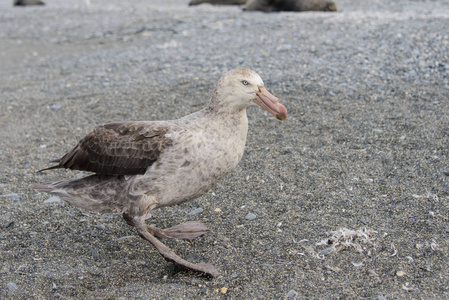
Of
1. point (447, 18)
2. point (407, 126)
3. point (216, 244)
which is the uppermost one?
point (447, 18)

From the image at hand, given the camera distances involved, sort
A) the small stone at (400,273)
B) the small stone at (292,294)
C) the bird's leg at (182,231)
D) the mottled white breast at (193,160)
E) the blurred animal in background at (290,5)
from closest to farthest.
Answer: the small stone at (292,294) < the small stone at (400,273) < the mottled white breast at (193,160) < the bird's leg at (182,231) < the blurred animal in background at (290,5)

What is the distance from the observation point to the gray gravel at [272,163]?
167 inches

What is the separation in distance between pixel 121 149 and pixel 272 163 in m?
2.28

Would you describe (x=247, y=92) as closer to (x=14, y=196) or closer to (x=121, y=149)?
(x=121, y=149)

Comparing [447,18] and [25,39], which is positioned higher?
[447,18]

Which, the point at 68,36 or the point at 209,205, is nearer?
the point at 209,205

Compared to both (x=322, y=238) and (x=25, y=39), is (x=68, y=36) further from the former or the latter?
(x=322, y=238)

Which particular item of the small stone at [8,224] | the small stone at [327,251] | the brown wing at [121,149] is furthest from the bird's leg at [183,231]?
the small stone at [8,224]

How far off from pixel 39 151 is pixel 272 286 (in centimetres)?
432

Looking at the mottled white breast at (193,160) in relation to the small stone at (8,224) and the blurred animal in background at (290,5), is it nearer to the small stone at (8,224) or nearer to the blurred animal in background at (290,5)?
the small stone at (8,224)

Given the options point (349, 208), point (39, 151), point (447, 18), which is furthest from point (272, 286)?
point (447, 18)

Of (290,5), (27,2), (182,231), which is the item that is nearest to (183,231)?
(182,231)

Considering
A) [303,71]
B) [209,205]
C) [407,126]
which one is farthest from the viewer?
[303,71]

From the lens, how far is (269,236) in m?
4.87
